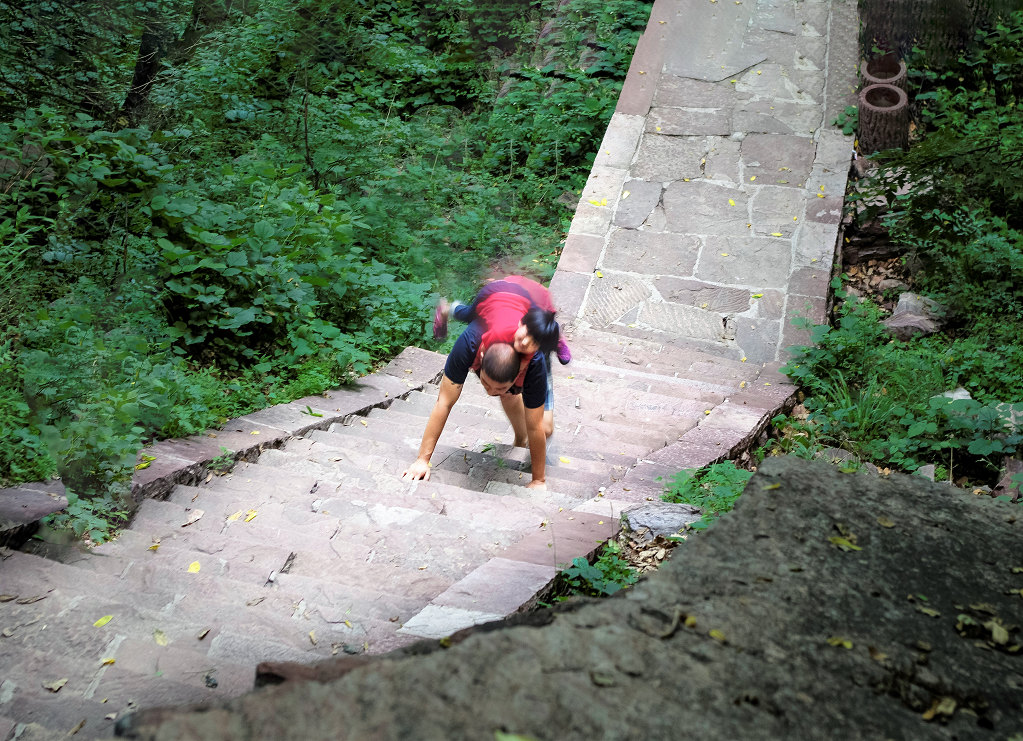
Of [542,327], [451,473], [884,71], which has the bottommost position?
[451,473]

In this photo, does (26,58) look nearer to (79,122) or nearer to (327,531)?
(79,122)

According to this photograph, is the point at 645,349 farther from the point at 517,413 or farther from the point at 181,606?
the point at 181,606

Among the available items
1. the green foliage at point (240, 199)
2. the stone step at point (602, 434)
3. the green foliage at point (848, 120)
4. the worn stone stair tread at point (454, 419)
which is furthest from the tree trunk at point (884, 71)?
the worn stone stair tread at point (454, 419)

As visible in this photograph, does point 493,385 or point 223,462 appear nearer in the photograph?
point 493,385

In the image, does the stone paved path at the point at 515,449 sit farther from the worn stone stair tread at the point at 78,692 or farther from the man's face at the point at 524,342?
the man's face at the point at 524,342

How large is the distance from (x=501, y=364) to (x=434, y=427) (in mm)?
601

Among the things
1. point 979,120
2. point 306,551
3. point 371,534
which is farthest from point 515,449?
point 979,120

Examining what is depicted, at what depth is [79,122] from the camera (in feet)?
16.6

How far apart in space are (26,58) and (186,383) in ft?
7.99

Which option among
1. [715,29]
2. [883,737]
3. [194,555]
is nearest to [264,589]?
[194,555]

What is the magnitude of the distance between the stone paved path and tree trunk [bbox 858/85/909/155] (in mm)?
312

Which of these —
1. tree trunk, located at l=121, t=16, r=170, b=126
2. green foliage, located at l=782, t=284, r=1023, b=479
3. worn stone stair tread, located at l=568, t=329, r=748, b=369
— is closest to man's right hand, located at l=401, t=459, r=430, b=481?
green foliage, located at l=782, t=284, r=1023, b=479

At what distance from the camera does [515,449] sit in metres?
4.56

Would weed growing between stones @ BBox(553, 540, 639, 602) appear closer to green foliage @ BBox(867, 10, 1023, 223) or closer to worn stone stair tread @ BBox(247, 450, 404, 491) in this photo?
worn stone stair tread @ BBox(247, 450, 404, 491)
